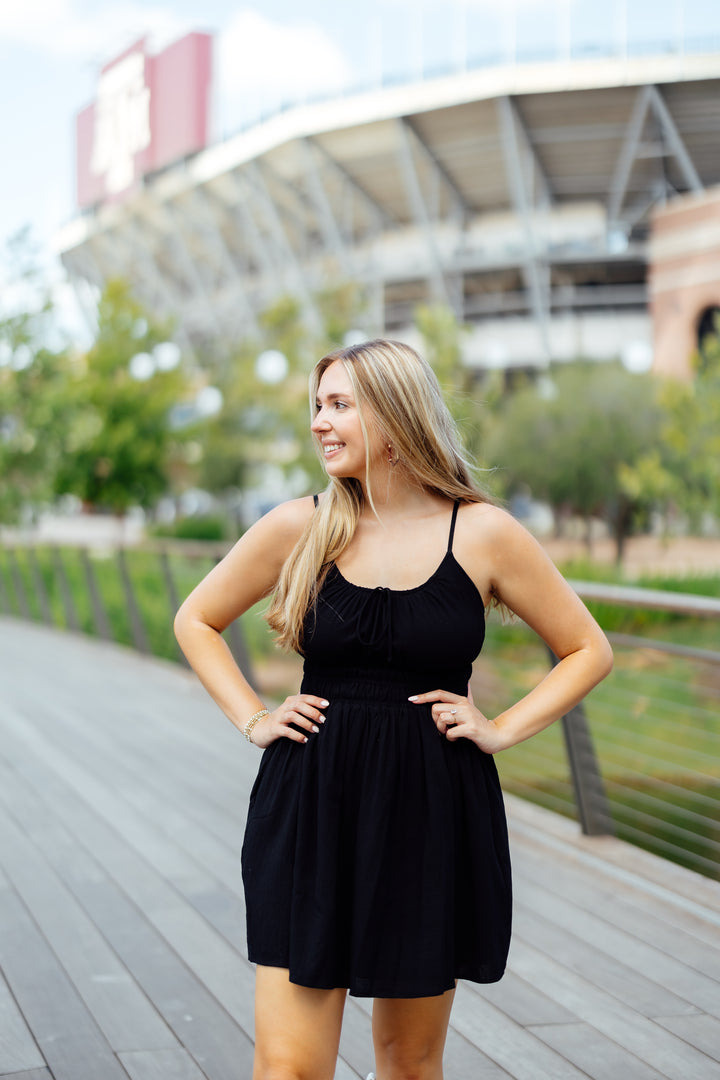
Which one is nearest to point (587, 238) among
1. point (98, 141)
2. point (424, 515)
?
point (98, 141)

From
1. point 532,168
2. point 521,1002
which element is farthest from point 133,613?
point 532,168

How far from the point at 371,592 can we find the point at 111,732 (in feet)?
18.8

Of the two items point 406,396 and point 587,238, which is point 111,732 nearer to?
point 406,396

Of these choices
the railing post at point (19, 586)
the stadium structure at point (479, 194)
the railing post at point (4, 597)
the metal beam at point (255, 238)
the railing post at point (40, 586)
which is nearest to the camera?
the railing post at point (40, 586)

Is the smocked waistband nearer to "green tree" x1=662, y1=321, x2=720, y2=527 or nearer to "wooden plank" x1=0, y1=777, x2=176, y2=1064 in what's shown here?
"wooden plank" x1=0, y1=777, x2=176, y2=1064

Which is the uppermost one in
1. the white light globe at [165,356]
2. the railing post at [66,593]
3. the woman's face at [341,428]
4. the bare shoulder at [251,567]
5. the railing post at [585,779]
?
the white light globe at [165,356]

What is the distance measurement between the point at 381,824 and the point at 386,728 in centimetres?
16

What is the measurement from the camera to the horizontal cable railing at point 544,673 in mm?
5750

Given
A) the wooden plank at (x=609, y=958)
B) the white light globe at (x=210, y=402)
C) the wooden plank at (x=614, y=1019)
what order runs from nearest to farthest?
the wooden plank at (x=614, y=1019)
the wooden plank at (x=609, y=958)
the white light globe at (x=210, y=402)

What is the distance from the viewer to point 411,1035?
7.06 ft

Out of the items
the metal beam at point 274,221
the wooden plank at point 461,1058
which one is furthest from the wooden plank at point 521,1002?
the metal beam at point 274,221

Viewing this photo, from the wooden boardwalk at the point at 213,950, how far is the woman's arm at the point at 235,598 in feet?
3.63

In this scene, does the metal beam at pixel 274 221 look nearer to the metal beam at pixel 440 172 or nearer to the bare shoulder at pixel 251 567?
the metal beam at pixel 440 172

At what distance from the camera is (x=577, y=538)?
36156 millimetres
